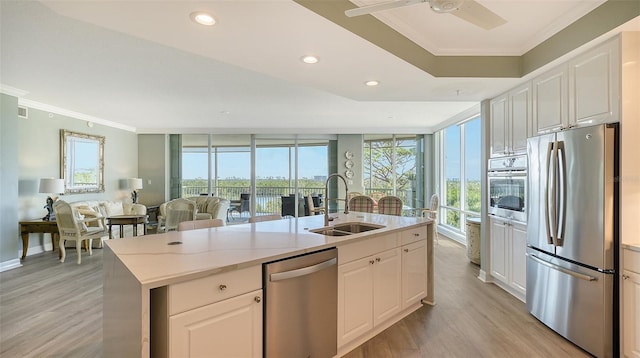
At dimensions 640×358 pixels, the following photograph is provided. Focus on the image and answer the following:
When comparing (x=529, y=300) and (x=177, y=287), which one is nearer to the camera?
(x=177, y=287)

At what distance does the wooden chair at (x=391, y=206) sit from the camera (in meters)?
4.97

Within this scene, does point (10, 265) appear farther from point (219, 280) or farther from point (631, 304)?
point (631, 304)

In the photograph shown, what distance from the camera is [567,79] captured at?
102 inches

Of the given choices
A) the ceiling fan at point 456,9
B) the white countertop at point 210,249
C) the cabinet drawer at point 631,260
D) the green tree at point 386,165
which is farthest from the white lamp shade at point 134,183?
the cabinet drawer at point 631,260

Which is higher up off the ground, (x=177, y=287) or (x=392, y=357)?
(x=177, y=287)

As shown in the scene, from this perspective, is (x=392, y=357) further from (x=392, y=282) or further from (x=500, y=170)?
(x=500, y=170)

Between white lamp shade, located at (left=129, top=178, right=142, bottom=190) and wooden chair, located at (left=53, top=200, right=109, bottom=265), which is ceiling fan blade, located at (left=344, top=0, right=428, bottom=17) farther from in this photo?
white lamp shade, located at (left=129, top=178, right=142, bottom=190)

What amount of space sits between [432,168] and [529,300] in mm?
5387

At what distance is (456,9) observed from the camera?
1601mm

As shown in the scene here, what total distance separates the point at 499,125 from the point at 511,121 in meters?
0.23

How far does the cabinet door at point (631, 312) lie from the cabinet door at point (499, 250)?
4.41 ft

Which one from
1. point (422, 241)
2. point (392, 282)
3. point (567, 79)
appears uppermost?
point (567, 79)

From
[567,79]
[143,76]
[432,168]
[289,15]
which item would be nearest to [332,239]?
[289,15]

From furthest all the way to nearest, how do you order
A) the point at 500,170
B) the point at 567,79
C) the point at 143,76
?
1. the point at 143,76
2. the point at 500,170
3. the point at 567,79
